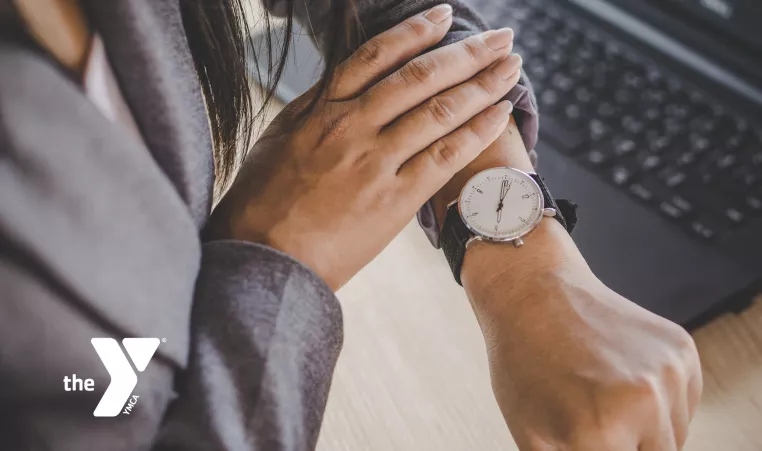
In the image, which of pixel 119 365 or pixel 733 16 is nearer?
pixel 119 365

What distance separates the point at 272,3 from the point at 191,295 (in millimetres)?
248

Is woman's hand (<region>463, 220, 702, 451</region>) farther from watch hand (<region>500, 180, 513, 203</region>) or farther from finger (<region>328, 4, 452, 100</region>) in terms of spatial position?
finger (<region>328, 4, 452, 100</region>)

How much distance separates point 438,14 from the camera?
477 millimetres

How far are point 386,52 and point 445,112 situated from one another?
7cm

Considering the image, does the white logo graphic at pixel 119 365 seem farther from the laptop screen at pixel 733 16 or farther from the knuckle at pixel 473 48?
the laptop screen at pixel 733 16

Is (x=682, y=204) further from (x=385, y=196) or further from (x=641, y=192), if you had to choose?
(x=385, y=196)

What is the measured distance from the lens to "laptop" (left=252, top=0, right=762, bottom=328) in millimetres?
470

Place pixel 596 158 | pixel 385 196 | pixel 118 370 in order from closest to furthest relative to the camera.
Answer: pixel 118 370, pixel 385 196, pixel 596 158

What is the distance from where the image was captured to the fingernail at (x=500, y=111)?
0.44 metres

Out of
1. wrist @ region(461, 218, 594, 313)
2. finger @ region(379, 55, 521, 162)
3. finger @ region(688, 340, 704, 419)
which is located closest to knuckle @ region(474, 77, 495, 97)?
finger @ region(379, 55, 521, 162)

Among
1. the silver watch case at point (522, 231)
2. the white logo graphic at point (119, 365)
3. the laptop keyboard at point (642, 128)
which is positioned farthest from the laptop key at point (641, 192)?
the white logo graphic at point (119, 365)

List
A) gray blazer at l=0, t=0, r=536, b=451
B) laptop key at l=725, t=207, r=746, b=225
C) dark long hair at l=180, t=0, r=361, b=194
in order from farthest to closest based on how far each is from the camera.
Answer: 1. laptop key at l=725, t=207, r=746, b=225
2. dark long hair at l=180, t=0, r=361, b=194
3. gray blazer at l=0, t=0, r=536, b=451

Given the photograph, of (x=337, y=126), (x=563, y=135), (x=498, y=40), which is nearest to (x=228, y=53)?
(x=337, y=126)

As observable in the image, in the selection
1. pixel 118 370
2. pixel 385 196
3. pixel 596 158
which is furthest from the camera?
pixel 596 158
